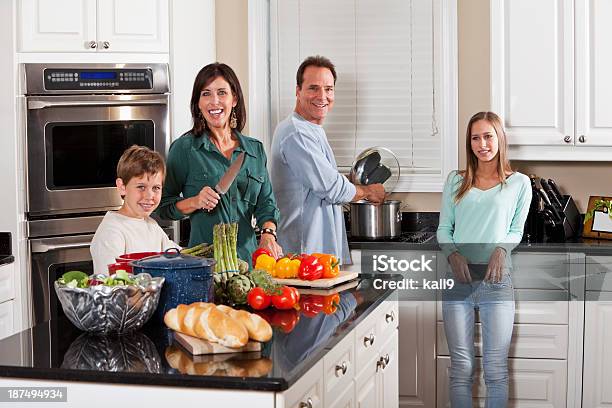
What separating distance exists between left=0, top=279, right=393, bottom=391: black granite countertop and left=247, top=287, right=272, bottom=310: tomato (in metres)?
0.10

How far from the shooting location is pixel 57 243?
4.02 metres

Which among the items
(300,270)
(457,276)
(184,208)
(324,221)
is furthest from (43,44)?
(457,276)

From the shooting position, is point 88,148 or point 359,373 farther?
point 88,148

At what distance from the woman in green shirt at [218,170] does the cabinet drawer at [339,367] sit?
812 mm

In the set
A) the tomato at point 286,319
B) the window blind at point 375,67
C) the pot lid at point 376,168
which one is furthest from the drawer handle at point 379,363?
the window blind at point 375,67

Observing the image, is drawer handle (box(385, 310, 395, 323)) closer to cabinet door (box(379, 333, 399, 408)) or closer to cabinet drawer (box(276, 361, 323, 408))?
cabinet door (box(379, 333, 399, 408))

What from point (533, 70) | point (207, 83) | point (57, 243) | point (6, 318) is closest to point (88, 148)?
point (57, 243)

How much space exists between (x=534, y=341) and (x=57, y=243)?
2.21 metres

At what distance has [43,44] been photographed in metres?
4.02

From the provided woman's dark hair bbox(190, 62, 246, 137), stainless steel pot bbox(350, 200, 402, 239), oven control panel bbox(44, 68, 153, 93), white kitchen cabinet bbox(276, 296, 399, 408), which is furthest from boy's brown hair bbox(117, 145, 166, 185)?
stainless steel pot bbox(350, 200, 402, 239)

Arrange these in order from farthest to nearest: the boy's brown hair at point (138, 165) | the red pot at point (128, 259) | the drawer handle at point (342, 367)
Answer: the boy's brown hair at point (138, 165)
the red pot at point (128, 259)
the drawer handle at point (342, 367)

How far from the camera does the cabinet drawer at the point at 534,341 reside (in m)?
4.37

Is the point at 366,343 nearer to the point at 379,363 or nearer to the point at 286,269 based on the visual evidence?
the point at 379,363

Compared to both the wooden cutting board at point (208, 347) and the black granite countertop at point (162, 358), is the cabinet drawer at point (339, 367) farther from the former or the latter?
the wooden cutting board at point (208, 347)
